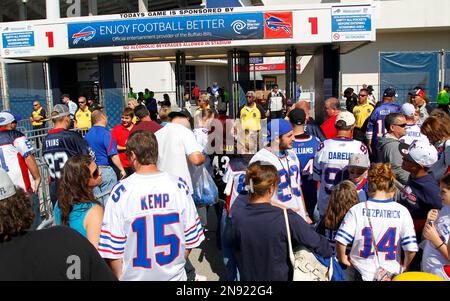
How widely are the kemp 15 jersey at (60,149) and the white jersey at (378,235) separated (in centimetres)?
343

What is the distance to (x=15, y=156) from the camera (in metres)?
5.23

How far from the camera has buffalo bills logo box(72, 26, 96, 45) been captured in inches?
562

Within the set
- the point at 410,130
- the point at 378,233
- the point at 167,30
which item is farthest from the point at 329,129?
the point at 167,30

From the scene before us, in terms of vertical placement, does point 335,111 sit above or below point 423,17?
below

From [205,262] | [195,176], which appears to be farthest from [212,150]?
[205,262]

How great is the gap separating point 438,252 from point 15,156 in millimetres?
4868

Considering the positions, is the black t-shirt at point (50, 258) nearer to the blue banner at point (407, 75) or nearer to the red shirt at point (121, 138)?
the red shirt at point (121, 138)

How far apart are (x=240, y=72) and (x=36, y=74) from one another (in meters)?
8.92

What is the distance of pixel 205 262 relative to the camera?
17.5 ft

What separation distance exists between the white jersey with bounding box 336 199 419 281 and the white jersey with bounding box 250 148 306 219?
2.73 ft

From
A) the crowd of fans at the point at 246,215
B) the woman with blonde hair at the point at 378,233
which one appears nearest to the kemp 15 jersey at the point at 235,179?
the crowd of fans at the point at 246,215

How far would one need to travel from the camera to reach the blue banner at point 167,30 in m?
13.4

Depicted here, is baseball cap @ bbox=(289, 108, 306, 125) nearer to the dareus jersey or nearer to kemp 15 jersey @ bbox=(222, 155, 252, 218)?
kemp 15 jersey @ bbox=(222, 155, 252, 218)

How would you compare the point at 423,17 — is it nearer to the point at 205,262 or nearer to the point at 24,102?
the point at 24,102
